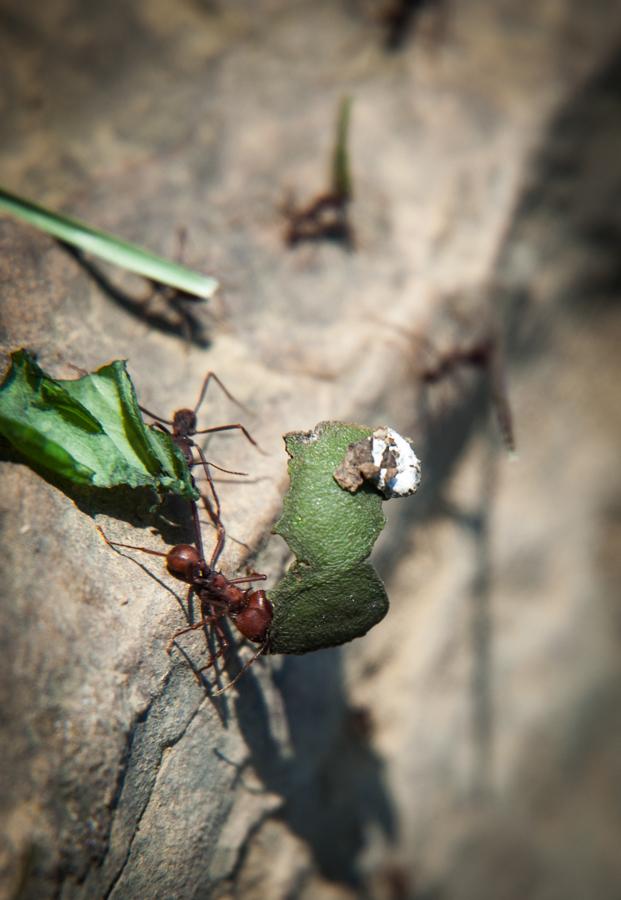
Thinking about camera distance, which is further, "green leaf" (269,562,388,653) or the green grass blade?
the green grass blade

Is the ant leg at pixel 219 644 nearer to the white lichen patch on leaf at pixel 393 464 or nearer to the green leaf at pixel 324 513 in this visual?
the green leaf at pixel 324 513

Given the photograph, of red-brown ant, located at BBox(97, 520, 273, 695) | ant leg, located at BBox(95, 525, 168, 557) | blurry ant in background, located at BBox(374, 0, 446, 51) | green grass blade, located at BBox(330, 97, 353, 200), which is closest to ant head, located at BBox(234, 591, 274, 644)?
red-brown ant, located at BBox(97, 520, 273, 695)

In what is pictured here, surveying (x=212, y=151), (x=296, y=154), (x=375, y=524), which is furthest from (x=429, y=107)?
(x=375, y=524)

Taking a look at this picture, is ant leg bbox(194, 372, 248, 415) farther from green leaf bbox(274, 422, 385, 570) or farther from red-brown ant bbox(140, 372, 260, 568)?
green leaf bbox(274, 422, 385, 570)

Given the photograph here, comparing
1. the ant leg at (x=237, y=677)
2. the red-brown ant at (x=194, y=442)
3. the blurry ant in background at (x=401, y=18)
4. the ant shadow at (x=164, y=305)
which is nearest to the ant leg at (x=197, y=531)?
the red-brown ant at (x=194, y=442)

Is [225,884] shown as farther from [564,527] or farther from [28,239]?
[564,527]

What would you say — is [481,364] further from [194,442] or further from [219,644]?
[219,644]
